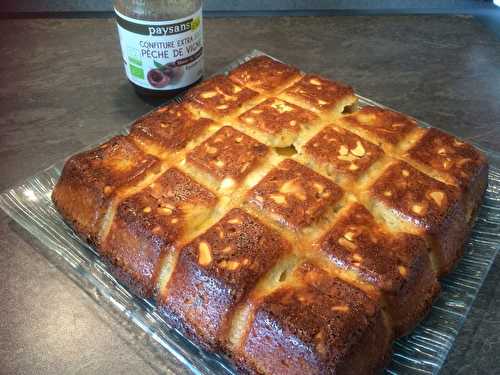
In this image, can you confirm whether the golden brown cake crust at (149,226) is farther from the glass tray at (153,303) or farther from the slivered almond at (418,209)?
the slivered almond at (418,209)

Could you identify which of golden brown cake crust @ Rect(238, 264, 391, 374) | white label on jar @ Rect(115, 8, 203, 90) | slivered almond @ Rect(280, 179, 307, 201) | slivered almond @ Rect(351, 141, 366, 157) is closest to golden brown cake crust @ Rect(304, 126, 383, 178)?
slivered almond @ Rect(351, 141, 366, 157)

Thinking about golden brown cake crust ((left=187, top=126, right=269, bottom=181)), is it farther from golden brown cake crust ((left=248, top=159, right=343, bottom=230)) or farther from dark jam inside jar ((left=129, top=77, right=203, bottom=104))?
Answer: dark jam inside jar ((left=129, top=77, right=203, bottom=104))

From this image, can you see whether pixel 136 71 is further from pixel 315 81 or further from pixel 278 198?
pixel 278 198

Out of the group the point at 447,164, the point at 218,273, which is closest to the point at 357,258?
the point at 218,273

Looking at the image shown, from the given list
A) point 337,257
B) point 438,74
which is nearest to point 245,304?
point 337,257

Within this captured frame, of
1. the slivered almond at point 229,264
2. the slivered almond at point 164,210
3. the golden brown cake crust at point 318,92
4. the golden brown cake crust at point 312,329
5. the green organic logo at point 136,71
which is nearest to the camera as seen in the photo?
the golden brown cake crust at point 312,329

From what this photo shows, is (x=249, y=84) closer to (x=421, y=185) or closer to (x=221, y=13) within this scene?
(x=421, y=185)

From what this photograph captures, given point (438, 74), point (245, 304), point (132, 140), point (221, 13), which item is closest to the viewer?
point (245, 304)

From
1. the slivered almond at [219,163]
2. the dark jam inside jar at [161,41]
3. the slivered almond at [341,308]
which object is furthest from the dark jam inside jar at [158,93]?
the slivered almond at [341,308]
